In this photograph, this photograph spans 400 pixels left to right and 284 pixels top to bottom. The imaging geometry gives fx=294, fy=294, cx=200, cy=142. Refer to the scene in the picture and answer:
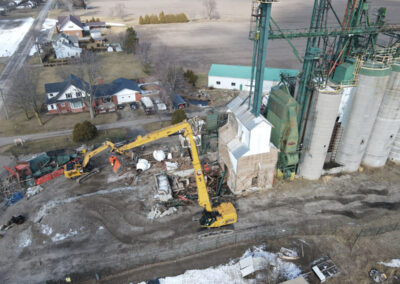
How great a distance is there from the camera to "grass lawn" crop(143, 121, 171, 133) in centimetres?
4503

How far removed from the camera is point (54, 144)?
41.5 metres

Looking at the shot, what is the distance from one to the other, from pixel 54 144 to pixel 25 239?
17705 millimetres

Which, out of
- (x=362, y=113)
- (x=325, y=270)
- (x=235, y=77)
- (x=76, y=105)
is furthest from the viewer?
(x=235, y=77)

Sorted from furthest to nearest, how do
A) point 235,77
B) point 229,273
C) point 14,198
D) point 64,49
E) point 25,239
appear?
point 64,49 → point 235,77 → point 14,198 → point 25,239 → point 229,273

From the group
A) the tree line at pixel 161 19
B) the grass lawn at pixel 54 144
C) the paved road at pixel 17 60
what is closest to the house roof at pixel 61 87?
the paved road at pixel 17 60

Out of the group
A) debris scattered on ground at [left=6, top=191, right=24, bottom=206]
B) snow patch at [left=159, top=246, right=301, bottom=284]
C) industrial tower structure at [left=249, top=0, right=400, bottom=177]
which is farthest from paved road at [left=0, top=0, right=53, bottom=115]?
industrial tower structure at [left=249, top=0, right=400, bottom=177]

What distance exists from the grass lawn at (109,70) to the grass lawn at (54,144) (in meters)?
20.7

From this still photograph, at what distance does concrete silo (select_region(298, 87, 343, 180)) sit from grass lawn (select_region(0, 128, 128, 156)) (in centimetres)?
Result: 2506

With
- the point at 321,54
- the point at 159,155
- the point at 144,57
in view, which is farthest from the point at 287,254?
the point at 144,57

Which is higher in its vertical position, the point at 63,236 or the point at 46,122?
the point at 46,122

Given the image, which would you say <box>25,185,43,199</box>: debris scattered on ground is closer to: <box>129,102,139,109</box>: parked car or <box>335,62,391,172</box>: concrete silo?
<box>129,102,139,109</box>: parked car

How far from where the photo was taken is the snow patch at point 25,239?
2620 cm

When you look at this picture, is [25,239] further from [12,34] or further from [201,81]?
[12,34]

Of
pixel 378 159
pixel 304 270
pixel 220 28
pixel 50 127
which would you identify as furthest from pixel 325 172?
pixel 220 28
